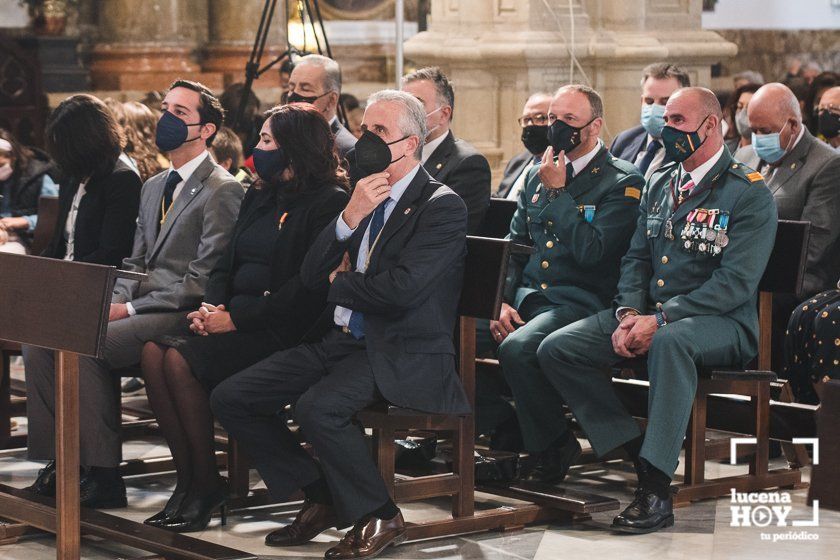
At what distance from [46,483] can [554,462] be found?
1.84 m

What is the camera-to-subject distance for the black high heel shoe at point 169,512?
4.99 metres

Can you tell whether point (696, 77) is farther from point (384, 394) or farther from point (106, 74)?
point (106, 74)

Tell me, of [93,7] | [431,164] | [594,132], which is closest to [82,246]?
[431,164]

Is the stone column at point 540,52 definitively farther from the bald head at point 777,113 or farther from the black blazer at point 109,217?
the black blazer at point 109,217

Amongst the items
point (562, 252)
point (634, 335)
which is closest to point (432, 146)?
point (562, 252)

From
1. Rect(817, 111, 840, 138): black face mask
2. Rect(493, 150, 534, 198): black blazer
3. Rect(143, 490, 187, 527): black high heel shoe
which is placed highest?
Rect(817, 111, 840, 138): black face mask

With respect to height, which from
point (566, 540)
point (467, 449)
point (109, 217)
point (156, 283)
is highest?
point (109, 217)

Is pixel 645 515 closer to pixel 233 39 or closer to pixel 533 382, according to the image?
pixel 533 382

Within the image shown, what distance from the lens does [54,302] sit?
4316mm

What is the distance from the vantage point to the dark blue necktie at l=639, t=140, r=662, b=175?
6.52 m

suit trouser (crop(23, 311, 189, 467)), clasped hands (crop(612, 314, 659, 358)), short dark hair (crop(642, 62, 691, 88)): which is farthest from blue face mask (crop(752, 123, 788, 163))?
suit trouser (crop(23, 311, 189, 467))

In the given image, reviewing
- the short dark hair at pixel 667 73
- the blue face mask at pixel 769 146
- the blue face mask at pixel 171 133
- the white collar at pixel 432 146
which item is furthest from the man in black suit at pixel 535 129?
the blue face mask at pixel 171 133

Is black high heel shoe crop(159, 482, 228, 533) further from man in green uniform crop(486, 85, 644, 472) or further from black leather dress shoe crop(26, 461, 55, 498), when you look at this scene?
man in green uniform crop(486, 85, 644, 472)

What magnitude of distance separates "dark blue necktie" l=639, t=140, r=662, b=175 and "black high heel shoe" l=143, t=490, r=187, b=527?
2600mm
